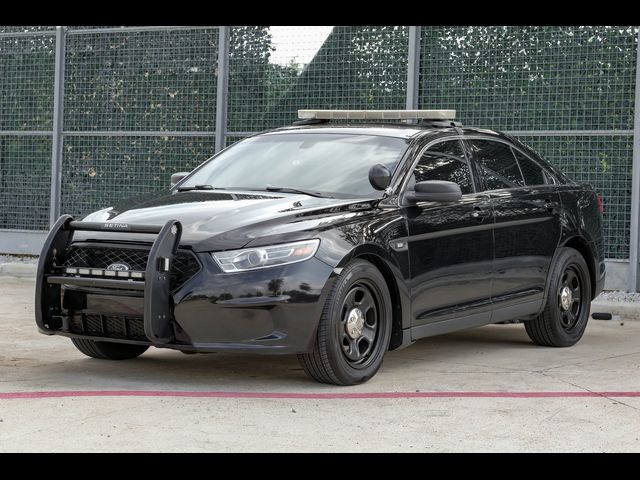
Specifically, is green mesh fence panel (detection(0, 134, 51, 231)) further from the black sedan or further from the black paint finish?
the black paint finish

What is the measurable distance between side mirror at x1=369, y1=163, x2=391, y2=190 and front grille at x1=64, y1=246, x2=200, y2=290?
4.80ft

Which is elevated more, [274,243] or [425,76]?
[425,76]

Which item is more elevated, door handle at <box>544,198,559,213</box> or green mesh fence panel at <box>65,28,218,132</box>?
green mesh fence panel at <box>65,28,218,132</box>

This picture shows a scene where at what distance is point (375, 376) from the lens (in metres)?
7.80

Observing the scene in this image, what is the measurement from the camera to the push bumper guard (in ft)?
22.3

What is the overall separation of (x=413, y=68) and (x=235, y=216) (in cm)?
746

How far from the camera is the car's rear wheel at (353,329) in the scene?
7055 millimetres

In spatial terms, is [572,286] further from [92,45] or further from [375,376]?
[92,45]

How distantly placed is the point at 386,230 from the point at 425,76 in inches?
274

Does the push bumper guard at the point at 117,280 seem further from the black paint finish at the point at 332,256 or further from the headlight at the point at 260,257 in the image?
the headlight at the point at 260,257

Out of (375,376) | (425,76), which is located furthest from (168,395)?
(425,76)

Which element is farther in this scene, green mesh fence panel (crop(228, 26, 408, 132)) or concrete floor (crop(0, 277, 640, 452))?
green mesh fence panel (crop(228, 26, 408, 132))

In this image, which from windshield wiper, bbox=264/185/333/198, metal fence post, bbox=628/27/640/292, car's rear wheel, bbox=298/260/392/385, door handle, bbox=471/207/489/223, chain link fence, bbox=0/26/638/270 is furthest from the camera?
chain link fence, bbox=0/26/638/270

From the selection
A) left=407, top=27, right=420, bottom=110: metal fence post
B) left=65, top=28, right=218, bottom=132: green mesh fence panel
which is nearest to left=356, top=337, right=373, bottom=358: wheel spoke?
left=407, top=27, right=420, bottom=110: metal fence post
